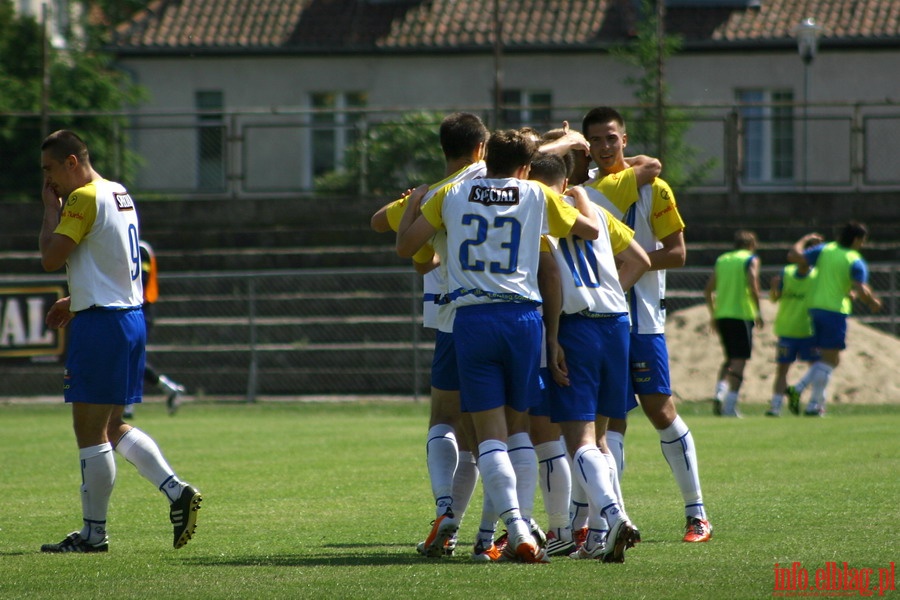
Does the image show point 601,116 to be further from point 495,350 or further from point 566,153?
point 495,350

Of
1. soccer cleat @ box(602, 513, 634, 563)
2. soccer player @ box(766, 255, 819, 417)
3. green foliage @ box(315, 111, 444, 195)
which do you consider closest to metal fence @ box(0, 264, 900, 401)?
green foliage @ box(315, 111, 444, 195)

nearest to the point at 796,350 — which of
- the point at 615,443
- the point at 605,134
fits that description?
the point at 615,443

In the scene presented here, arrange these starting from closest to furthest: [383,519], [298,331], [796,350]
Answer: [383,519] < [796,350] < [298,331]

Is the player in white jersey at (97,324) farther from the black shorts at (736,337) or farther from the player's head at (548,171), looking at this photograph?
the black shorts at (736,337)

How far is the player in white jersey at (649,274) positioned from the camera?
23.9 feet

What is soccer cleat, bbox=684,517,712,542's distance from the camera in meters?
7.10

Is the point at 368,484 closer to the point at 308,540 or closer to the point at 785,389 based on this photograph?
the point at 308,540

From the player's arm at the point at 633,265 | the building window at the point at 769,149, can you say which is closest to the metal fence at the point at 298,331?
the building window at the point at 769,149

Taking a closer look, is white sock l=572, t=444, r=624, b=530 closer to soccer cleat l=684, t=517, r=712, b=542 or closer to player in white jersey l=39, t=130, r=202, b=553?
soccer cleat l=684, t=517, r=712, b=542

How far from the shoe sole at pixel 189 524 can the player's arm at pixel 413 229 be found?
5.76ft

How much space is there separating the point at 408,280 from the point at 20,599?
15808 mm

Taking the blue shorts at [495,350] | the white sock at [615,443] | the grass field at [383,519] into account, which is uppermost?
the blue shorts at [495,350]

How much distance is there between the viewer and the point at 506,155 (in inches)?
256

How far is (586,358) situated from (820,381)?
1083 cm
